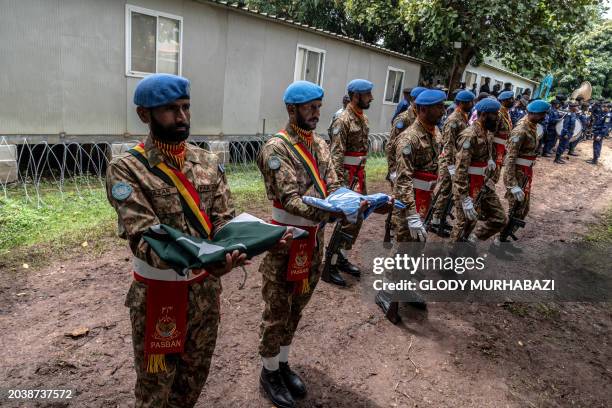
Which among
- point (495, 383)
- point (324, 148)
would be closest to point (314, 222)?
point (324, 148)

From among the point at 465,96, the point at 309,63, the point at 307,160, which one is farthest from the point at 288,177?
the point at 309,63

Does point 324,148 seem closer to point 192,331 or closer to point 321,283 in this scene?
point 192,331

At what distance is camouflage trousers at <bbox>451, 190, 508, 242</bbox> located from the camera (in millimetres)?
5406

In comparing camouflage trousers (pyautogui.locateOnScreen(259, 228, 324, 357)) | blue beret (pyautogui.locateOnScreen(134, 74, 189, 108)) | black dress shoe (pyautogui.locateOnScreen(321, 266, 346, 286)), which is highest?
blue beret (pyautogui.locateOnScreen(134, 74, 189, 108))

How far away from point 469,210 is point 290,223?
311cm

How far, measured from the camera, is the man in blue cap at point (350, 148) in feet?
17.0

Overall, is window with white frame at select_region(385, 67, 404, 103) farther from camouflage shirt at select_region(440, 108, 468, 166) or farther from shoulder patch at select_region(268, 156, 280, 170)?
shoulder patch at select_region(268, 156, 280, 170)

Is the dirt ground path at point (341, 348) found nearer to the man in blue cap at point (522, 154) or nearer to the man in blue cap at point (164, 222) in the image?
the man in blue cap at point (164, 222)

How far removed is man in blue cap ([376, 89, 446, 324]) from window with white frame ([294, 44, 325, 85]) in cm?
755

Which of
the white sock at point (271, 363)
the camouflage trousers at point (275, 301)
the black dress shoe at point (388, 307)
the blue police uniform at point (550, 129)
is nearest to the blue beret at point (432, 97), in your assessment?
the black dress shoe at point (388, 307)

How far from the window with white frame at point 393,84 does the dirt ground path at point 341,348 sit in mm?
11435

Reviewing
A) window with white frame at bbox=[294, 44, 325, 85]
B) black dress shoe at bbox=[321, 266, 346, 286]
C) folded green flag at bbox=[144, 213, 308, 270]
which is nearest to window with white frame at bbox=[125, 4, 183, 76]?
window with white frame at bbox=[294, 44, 325, 85]

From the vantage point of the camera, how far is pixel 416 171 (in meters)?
4.66

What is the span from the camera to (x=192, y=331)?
226cm
